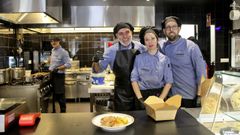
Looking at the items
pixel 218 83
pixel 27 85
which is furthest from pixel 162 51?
pixel 27 85

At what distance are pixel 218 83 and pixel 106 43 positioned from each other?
5003 millimetres

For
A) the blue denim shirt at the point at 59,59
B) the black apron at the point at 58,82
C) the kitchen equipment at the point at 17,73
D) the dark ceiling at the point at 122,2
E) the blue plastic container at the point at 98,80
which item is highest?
the dark ceiling at the point at 122,2

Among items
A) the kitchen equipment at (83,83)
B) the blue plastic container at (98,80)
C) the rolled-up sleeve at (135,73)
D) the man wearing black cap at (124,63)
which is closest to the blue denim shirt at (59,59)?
the kitchen equipment at (83,83)

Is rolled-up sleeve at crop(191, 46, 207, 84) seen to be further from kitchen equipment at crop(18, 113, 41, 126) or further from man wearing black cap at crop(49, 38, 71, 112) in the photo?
man wearing black cap at crop(49, 38, 71, 112)

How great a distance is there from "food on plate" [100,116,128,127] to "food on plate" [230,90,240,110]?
746mm

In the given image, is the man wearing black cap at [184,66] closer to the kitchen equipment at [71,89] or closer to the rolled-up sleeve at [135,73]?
the rolled-up sleeve at [135,73]

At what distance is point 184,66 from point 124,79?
574mm

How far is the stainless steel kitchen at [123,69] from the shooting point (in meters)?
1.52

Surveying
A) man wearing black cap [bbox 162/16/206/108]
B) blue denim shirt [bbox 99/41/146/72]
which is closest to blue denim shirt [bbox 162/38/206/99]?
man wearing black cap [bbox 162/16/206/108]

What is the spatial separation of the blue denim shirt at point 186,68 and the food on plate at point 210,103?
75cm

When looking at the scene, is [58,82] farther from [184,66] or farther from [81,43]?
[184,66]

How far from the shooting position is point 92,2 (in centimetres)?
511

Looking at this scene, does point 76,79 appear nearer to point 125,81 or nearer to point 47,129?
point 125,81

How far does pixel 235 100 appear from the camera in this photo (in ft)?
5.63
